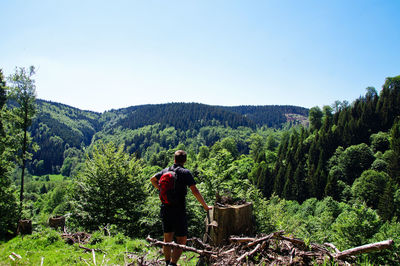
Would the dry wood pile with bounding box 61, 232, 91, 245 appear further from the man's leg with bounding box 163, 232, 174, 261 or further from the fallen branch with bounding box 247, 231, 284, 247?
the fallen branch with bounding box 247, 231, 284, 247

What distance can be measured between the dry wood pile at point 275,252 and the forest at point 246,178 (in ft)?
1.21

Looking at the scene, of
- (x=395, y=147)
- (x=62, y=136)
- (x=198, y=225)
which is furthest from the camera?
(x=62, y=136)

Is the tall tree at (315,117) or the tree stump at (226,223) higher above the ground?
the tall tree at (315,117)

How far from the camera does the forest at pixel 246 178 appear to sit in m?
11.8

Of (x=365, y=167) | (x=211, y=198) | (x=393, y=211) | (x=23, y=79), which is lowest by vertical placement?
(x=393, y=211)

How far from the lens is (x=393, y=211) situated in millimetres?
38156

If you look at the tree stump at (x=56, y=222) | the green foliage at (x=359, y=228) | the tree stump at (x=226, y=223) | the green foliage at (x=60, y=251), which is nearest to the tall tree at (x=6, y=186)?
the tree stump at (x=56, y=222)

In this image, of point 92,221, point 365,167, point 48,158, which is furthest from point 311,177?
point 48,158

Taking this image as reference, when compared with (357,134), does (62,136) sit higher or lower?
lower

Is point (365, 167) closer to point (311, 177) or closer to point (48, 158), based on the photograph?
point (311, 177)

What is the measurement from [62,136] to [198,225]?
622ft

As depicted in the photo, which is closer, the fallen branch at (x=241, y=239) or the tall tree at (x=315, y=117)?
the fallen branch at (x=241, y=239)

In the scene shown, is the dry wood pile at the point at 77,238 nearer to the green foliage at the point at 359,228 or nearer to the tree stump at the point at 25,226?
the tree stump at the point at 25,226

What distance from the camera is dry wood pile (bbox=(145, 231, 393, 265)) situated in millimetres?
3189
